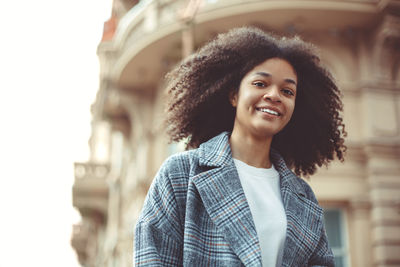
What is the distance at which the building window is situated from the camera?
33.2 feet

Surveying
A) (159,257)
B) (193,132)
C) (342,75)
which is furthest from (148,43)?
(159,257)

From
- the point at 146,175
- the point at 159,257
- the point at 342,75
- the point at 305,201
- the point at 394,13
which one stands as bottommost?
the point at 159,257

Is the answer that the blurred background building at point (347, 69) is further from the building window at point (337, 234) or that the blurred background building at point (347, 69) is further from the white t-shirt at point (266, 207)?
the white t-shirt at point (266, 207)

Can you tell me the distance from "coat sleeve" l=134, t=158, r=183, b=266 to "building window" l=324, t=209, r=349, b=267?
330 inches

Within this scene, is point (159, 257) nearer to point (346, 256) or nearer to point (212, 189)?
point (212, 189)

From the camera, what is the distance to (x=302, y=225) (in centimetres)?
239

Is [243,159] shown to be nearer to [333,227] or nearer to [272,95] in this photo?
[272,95]

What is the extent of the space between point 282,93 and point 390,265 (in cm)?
818

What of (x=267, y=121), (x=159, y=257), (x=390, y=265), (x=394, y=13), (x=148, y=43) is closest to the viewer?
(x=159, y=257)

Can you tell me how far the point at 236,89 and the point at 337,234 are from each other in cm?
822

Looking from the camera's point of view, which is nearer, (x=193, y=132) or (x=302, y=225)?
(x=302, y=225)

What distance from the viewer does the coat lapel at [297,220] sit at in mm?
2293

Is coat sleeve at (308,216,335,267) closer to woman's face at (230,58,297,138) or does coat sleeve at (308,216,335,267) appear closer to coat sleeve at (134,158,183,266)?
woman's face at (230,58,297,138)

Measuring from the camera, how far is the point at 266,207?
2377mm
